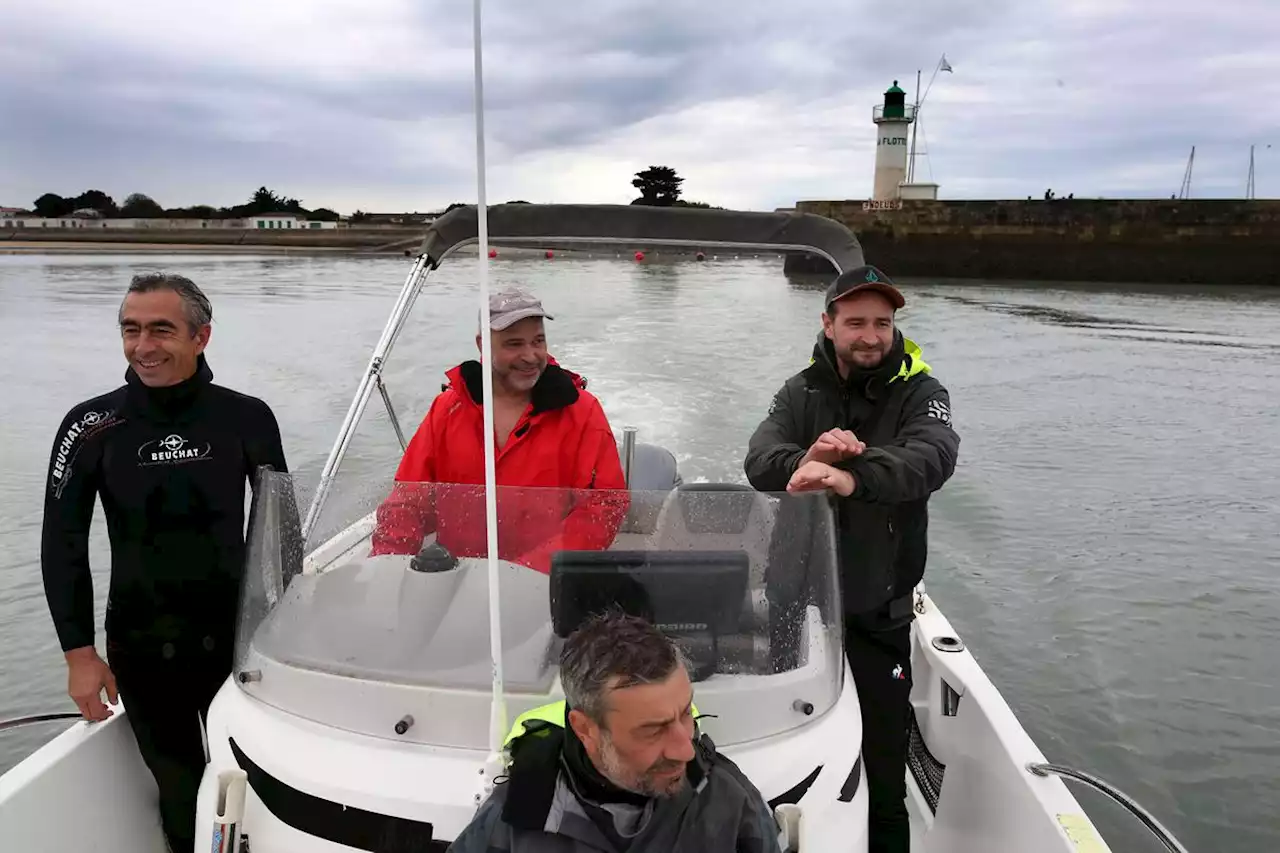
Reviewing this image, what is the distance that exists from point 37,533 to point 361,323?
12.6 metres

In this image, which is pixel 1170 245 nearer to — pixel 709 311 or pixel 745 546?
pixel 709 311

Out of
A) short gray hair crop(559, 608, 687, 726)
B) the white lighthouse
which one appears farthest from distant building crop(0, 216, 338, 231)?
short gray hair crop(559, 608, 687, 726)

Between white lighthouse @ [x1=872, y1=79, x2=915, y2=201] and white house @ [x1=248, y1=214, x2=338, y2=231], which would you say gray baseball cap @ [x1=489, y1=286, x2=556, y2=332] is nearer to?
white lighthouse @ [x1=872, y1=79, x2=915, y2=201]

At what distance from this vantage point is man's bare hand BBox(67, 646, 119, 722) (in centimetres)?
213

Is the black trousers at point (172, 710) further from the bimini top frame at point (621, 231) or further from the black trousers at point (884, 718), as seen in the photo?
the black trousers at point (884, 718)

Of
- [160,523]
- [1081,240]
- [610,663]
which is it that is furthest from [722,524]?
[1081,240]

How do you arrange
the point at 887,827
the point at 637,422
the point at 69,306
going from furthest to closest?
the point at 69,306 → the point at 637,422 → the point at 887,827

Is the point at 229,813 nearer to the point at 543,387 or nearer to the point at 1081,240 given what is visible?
the point at 543,387

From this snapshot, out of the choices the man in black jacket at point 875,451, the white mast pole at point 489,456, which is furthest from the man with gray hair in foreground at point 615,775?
the man in black jacket at point 875,451

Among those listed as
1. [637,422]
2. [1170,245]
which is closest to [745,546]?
[637,422]

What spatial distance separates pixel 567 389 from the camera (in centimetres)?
263

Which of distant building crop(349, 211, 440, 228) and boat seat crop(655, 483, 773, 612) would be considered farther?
distant building crop(349, 211, 440, 228)

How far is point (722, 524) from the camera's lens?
1897 millimetres

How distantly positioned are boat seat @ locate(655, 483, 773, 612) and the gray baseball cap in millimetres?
874
